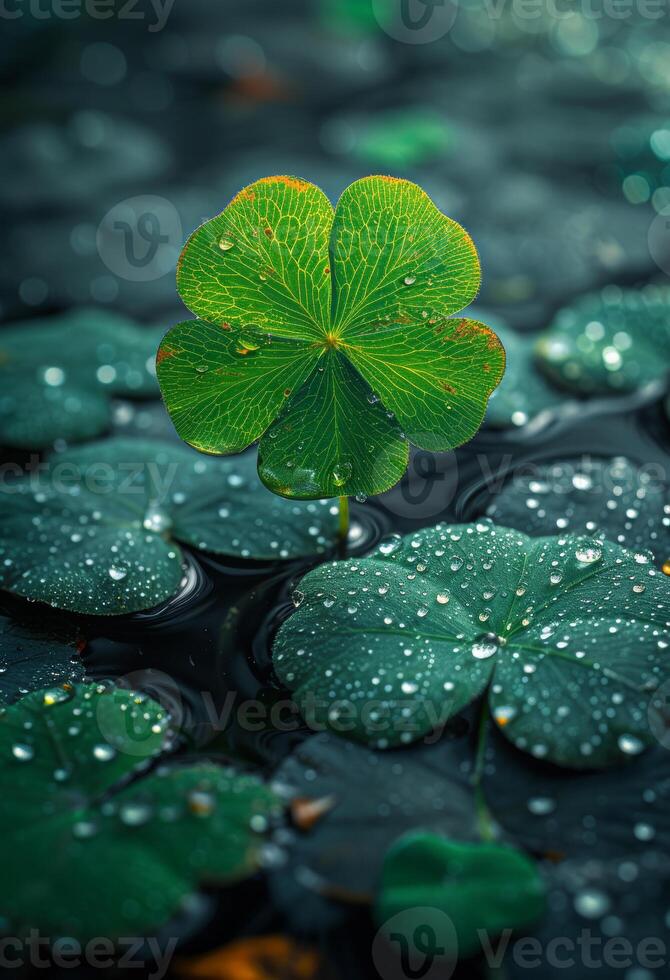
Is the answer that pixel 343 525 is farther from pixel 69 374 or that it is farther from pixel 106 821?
pixel 69 374

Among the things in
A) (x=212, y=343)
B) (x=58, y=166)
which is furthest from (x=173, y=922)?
(x=58, y=166)

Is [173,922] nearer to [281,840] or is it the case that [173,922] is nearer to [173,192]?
[281,840]

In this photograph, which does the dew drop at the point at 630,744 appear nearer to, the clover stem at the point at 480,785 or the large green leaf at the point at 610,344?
the clover stem at the point at 480,785

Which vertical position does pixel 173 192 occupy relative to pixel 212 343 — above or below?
above

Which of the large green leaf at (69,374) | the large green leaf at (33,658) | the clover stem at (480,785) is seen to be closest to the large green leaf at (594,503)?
the clover stem at (480,785)

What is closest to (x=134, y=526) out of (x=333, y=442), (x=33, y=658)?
(x=33, y=658)

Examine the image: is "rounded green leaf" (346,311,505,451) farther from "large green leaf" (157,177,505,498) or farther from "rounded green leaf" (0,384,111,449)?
"rounded green leaf" (0,384,111,449)
